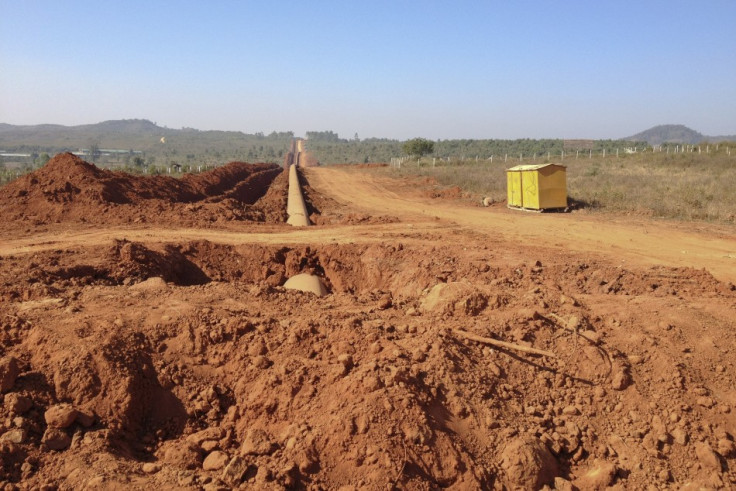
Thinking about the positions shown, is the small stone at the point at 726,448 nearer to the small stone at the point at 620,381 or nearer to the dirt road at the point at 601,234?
the small stone at the point at 620,381

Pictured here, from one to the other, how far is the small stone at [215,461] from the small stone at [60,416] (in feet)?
4.02

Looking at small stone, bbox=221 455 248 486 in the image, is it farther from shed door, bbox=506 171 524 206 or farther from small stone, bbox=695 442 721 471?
shed door, bbox=506 171 524 206

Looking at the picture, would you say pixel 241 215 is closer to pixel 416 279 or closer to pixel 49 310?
pixel 416 279

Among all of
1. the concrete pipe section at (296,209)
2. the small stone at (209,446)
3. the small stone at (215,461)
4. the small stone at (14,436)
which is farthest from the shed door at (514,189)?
the small stone at (14,436)

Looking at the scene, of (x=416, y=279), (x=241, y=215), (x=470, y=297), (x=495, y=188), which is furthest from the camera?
(x=495, y=188)

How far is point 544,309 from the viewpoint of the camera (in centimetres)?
647

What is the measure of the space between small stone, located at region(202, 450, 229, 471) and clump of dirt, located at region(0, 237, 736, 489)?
21 mm

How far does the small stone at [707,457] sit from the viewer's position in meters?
4.72

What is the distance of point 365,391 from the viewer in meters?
4.72

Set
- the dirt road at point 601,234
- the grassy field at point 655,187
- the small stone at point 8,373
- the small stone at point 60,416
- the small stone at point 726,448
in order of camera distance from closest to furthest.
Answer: the small stone at point 60,416 → the small stone at point 8,373 → the small stone at point 726,448 → the dirt road at point 601,234 → the grassy field at point 655,187

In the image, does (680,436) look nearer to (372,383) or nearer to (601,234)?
(372,383)

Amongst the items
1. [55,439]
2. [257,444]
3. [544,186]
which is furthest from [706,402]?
[544,186]

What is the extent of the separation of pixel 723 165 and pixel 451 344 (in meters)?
30.3

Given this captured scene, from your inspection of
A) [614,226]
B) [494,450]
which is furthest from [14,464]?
[614,226]
